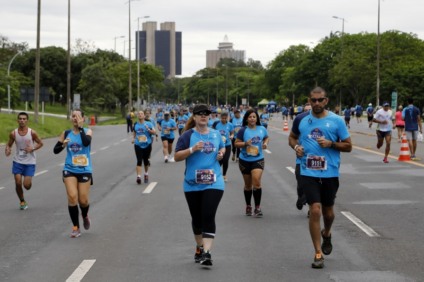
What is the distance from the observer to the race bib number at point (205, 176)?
25.3ft

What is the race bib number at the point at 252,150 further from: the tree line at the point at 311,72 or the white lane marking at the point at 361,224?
the tree line at the point at 311,72

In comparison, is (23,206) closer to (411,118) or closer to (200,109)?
(200,109)

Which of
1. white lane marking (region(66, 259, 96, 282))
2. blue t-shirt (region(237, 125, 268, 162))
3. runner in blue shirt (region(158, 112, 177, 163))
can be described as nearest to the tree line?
runner in blue shirt (region(158, 112, 177, 163))

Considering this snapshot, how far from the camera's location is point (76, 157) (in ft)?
32.5

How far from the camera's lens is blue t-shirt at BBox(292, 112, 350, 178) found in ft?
25.3

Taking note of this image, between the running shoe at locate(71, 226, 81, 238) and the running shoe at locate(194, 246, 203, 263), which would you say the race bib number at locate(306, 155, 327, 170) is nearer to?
the running shoe at locate(194, 246, 203, 263)

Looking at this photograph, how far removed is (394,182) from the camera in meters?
16.4

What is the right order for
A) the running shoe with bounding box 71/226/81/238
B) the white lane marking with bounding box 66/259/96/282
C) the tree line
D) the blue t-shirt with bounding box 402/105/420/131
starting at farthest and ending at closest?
the tree line → the blue t-shirt with bounding box 402/105/420/131 → the running shoe with bounding box 71/226/81/238 → the white lane marking with bounding box 66/259/96/282

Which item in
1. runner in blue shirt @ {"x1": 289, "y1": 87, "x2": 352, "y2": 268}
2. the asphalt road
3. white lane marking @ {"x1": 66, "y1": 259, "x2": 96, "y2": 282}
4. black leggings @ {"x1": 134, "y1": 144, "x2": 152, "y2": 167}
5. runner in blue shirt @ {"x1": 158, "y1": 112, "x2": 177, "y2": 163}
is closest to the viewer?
white lane marking @ {"x1": 66, "y1": 259, "x2": 96, "y2": 282}

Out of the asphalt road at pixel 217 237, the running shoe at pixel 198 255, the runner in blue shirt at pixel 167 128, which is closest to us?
the asphalt road at pixel 217 237

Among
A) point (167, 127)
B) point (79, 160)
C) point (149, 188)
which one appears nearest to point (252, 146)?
point (79, 160)

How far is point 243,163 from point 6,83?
157 ft

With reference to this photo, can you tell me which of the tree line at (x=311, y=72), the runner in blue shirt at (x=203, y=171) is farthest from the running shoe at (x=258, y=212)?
the tree line at (x=311, y=72)

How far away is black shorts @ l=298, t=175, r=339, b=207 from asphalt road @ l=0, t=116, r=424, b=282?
2.29 feet
